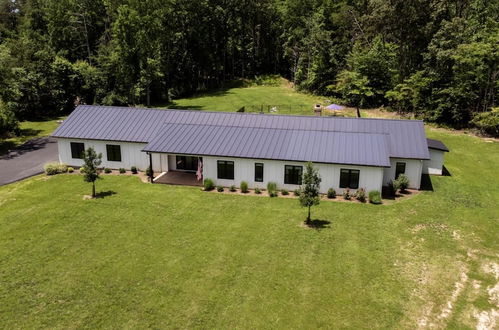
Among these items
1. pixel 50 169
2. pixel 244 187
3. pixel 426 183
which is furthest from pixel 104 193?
pixel 426 183

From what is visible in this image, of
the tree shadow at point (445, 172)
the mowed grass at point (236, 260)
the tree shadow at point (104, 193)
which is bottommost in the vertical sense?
the mowed grass at point (236, 260)

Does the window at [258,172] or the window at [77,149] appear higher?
the window at [77,149]

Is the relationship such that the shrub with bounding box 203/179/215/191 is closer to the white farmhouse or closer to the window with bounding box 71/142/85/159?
the white farmhouse

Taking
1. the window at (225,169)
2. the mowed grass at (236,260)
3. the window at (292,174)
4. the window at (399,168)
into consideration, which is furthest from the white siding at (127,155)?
the window at (399,168)

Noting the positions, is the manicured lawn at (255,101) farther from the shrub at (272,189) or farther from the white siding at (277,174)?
the shrub at (272,189)

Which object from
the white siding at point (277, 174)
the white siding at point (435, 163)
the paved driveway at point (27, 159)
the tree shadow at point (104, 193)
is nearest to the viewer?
the white siding at point (277, 174)

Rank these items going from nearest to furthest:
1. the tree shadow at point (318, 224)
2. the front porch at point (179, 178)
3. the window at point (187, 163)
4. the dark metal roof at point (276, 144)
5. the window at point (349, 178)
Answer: the tree shadow at point (318, 224) < the window at point (349, 178) < the dark metal roof at point (276, 144) < the front porch at point (179, 178) < the window at point (187, 163)

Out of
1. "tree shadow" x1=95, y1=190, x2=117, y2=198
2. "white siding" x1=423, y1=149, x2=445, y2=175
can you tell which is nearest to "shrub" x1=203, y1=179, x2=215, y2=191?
"tree shadow" x1=95, y1=190, x2=117, y2=198
